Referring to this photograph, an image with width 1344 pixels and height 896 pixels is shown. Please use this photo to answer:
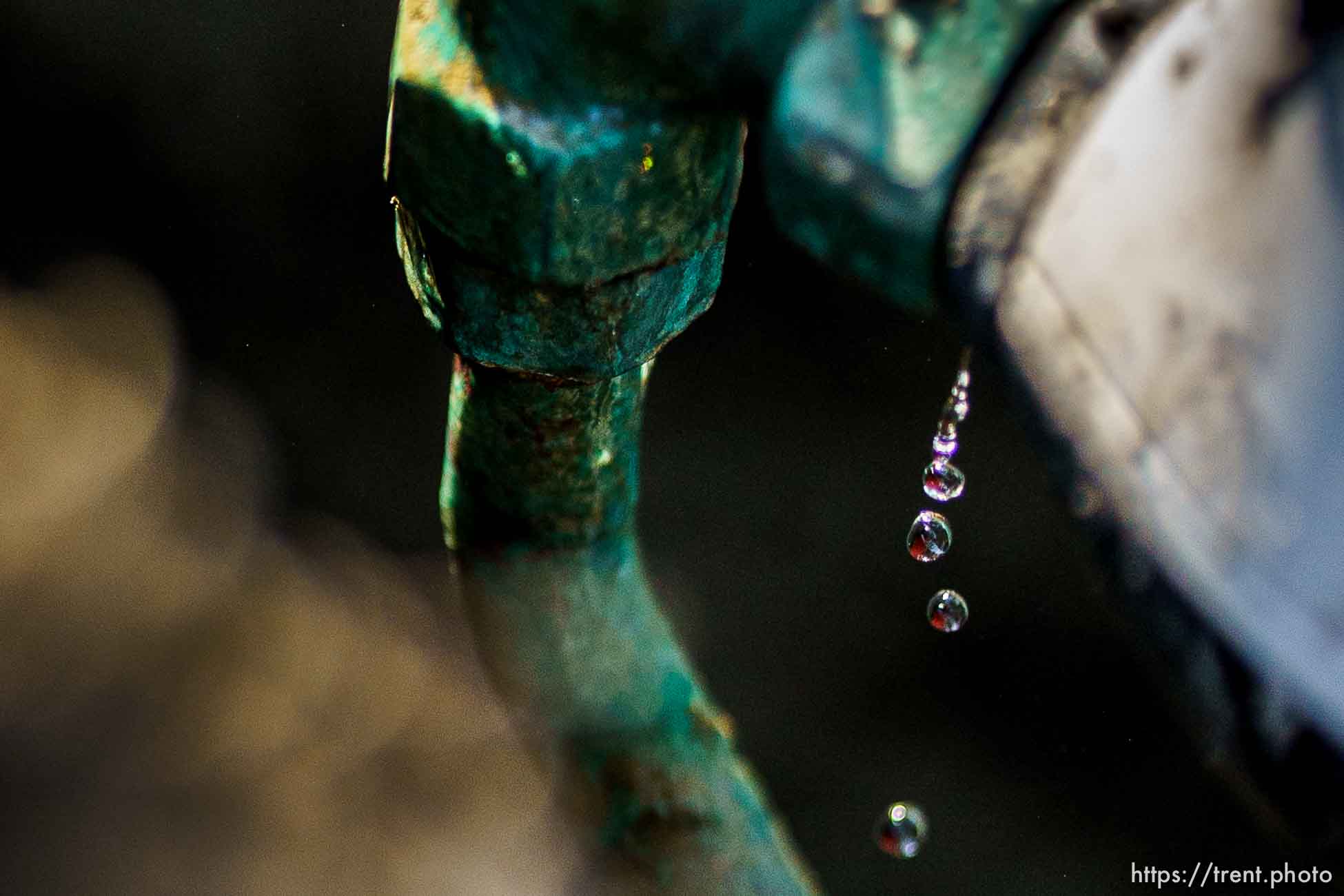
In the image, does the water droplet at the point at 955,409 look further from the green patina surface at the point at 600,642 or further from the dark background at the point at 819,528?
the dark background at the point at 819,528

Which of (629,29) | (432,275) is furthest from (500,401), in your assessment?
(629,29)

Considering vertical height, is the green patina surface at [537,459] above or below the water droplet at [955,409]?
below

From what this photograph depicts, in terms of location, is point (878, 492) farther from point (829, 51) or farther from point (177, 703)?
point (829, 51)

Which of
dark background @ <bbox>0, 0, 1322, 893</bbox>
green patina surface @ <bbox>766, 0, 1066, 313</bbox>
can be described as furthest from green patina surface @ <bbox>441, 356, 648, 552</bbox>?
dark background @ <bbox>0, 0, 1322, 893</bbox>

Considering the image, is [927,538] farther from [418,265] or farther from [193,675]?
[193,675]

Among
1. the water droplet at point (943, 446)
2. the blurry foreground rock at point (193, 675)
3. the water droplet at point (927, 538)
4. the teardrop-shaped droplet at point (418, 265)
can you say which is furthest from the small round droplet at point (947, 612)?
the blurry foreground rock at point (193, 675)
